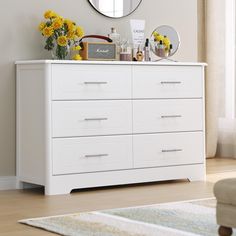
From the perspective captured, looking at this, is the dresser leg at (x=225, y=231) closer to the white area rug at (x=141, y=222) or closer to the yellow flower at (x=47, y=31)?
the white area rug at (x=141, y=222)

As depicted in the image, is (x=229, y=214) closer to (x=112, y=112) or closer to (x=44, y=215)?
(x=44, y=215)

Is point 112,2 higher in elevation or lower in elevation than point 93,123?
higher

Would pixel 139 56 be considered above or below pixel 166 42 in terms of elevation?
below

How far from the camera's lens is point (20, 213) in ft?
12.5

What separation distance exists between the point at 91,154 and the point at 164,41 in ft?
3.82

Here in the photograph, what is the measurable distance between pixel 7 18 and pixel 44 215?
1555 mm

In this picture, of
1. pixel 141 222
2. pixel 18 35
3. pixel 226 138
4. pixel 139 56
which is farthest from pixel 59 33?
pixel 226 138

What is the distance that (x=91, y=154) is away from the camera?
4.57 meters

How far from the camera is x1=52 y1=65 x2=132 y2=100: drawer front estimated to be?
4434mm

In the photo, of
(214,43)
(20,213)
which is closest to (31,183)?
(20,213)

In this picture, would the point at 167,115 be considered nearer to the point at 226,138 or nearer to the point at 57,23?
the point at 57,23

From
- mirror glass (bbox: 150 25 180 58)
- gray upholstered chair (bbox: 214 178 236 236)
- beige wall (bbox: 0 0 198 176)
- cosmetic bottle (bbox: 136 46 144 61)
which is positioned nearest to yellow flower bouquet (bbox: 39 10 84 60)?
beige wall (bbox: 0 0 198 176)

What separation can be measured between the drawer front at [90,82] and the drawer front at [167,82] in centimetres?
9

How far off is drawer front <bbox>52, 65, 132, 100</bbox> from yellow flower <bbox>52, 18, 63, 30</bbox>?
33cm
